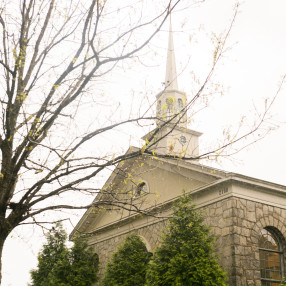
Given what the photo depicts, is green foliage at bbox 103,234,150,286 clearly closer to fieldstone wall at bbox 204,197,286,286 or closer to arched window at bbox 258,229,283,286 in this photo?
fieldstone wall at bbox 204,197,286,286

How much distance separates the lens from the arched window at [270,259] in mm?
10719

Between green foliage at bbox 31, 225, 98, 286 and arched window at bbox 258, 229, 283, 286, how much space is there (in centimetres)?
725

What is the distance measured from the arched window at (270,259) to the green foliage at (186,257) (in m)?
1.55

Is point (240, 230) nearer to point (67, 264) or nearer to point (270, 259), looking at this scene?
point (270, 259)

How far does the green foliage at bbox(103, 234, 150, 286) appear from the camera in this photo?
42.0 ft

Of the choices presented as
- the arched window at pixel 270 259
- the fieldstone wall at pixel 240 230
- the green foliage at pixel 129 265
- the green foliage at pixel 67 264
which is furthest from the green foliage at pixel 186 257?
the green foliage at pixel 67 264

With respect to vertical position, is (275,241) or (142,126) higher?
(142,126)

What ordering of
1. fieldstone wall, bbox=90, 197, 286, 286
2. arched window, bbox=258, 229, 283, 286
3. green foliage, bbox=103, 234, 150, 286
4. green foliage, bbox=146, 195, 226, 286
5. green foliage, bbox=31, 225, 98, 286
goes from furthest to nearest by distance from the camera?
1. green foliage, bbox=31, 225, 98, 286
2. green foliage, bbox=103, 234, 150, 286
3. arched window, bbox=258, 229, 283, 286
4. fieldstone wall, bbox=90, 197, 286, 286
5. green foliage, bbox=146, 195, 226, 286

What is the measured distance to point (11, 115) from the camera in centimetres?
609

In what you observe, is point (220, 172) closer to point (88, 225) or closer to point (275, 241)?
point (275, 241)

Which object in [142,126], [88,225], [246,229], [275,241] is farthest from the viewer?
[88,225]

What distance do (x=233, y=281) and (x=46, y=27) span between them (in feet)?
25.1

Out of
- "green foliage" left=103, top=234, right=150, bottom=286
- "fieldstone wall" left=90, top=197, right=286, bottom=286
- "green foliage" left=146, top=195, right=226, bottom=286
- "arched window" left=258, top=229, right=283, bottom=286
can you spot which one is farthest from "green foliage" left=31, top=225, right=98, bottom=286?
"arched window" left=258, top=229, right=283, bottom=286

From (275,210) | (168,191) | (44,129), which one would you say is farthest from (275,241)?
(44,129)
